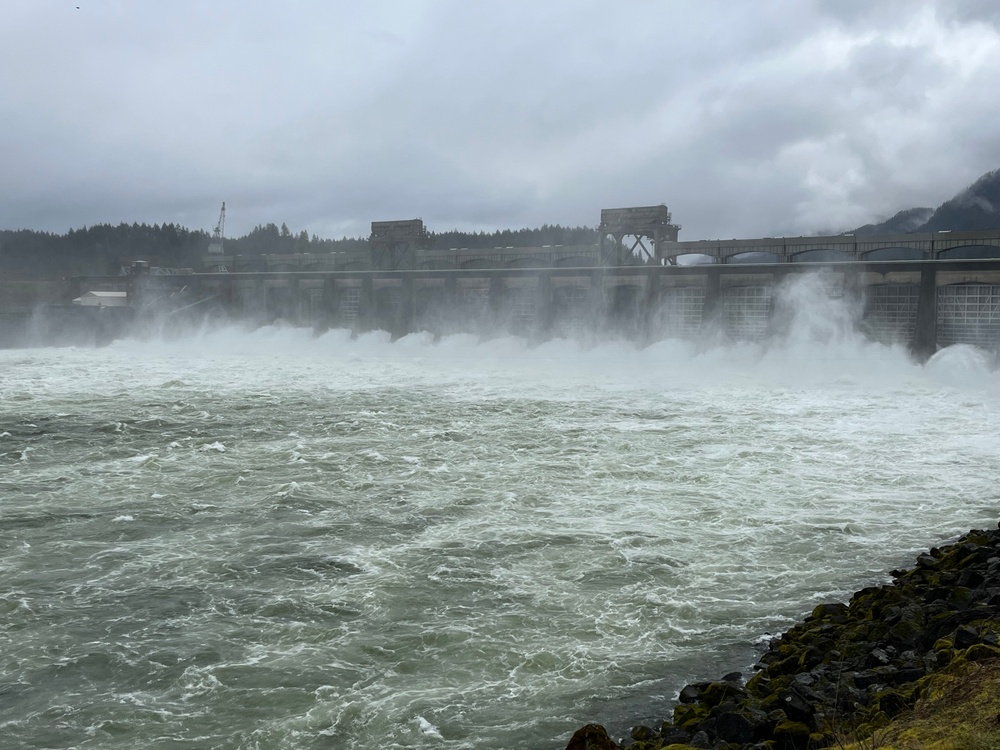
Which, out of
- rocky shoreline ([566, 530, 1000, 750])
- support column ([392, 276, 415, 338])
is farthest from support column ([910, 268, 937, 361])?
support column ([392, 276, 415, 338])

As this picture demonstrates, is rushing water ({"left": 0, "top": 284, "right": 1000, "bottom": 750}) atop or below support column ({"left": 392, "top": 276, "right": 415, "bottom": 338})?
below

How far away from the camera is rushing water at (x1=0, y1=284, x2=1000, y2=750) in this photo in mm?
8414

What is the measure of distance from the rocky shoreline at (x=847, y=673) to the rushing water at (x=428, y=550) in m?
0.68

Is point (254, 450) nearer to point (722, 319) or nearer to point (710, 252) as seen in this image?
point (722, 319)

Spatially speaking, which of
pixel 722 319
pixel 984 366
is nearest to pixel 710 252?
pixel 722 319

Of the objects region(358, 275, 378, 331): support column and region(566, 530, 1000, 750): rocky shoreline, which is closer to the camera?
region(566, 530, 1000, 750): rocky shoreline

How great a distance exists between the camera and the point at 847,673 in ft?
24.2

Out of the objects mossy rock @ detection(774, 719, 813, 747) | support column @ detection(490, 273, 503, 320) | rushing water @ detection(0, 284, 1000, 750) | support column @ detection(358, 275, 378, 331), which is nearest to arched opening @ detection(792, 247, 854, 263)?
support column @ detection(490, 273, 503, 320)

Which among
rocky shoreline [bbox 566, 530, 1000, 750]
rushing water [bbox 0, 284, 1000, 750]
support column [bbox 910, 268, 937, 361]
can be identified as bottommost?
rushing water [bbox 0, 284, 1000, 750]

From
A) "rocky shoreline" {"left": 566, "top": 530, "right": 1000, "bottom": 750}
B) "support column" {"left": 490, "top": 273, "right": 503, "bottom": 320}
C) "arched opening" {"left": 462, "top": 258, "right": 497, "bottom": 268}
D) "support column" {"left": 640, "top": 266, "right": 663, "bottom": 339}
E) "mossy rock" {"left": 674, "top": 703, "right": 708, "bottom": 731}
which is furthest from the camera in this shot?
"arched opening" {"left": 462, "top": 258, "right": 497, "bottom": 268}

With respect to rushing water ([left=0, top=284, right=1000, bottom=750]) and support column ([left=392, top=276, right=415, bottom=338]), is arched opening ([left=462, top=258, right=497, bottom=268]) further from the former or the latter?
rushing water ([left=0, top=284, right=1000, bottom=750])

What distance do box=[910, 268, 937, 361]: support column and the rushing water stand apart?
8.05m

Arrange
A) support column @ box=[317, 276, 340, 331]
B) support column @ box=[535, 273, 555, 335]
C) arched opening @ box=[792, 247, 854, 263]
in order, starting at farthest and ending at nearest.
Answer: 1. support column @ box=[317, 276, 340, 331]
2. support column @ box=[535, 273, 555, 335]
3. arched opening @ box=[792, 247, 854, 263]

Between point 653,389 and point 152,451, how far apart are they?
18.6 meters
